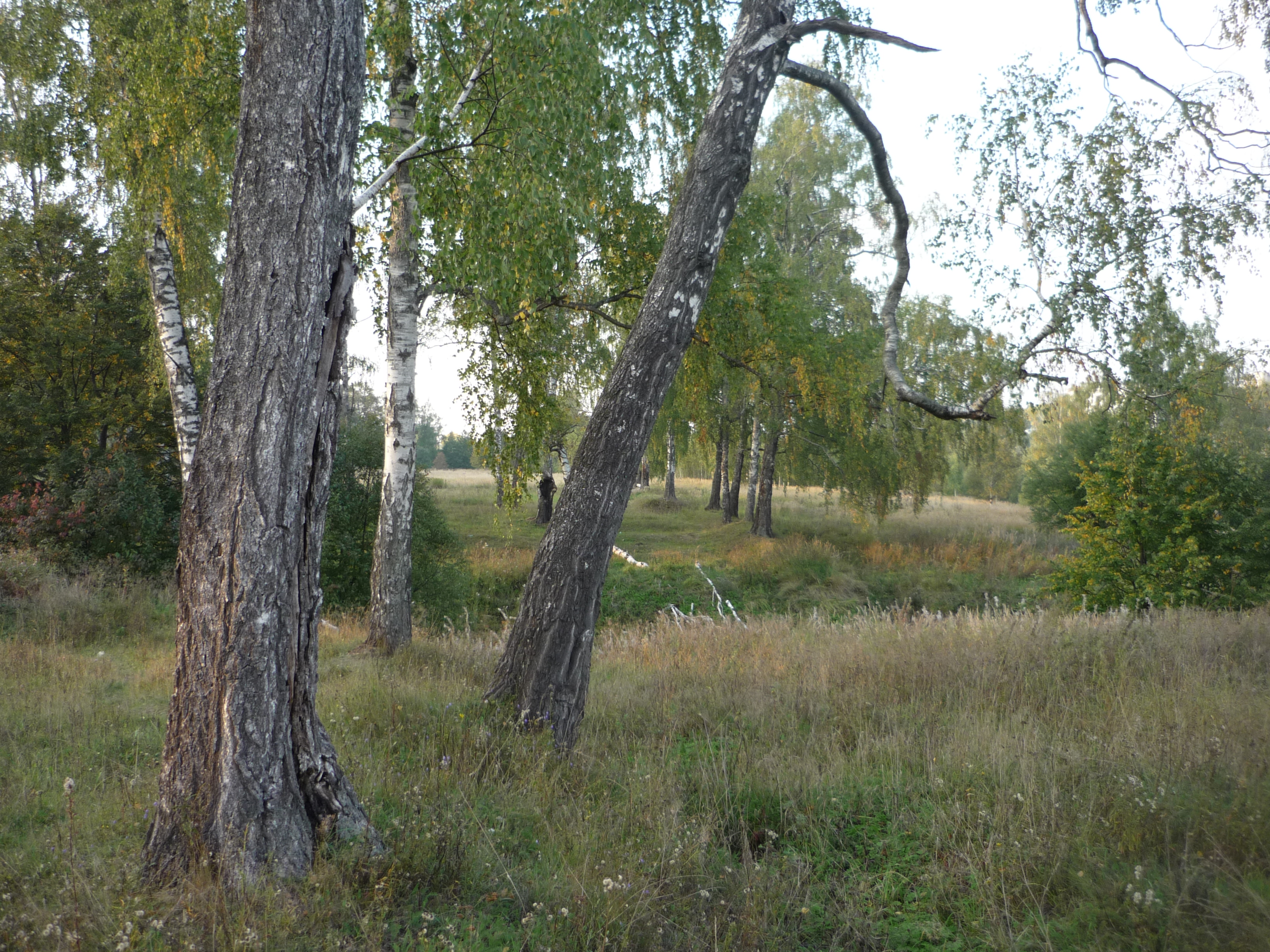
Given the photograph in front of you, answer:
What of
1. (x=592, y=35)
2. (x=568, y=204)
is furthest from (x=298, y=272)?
(x=592, y=35)

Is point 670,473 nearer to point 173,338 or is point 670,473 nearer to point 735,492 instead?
point 735,492

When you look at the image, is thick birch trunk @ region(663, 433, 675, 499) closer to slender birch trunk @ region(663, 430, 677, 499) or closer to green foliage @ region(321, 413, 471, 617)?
slender birch trunk @ region(663, 430, 677, 499)

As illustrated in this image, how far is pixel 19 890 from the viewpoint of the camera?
7.83 ft

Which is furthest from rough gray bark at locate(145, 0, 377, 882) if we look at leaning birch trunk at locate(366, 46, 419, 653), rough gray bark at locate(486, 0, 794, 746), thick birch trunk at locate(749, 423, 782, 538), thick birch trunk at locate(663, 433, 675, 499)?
thick birch trunk at locate(663, 433, 675, 499)

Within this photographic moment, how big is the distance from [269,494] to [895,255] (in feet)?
15.3

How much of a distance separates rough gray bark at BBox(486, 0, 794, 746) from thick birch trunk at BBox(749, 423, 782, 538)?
647 inches

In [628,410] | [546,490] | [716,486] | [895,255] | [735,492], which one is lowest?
[546,490]

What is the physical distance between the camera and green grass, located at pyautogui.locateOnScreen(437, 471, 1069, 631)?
54.9 ft

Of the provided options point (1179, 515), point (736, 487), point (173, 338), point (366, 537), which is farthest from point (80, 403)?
point (1179, 515)

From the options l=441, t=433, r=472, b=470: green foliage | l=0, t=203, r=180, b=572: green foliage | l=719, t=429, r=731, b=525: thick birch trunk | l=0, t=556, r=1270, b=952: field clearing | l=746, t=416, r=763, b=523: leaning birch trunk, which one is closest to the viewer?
l=0, t=556, r=1270, b=952: field clearing

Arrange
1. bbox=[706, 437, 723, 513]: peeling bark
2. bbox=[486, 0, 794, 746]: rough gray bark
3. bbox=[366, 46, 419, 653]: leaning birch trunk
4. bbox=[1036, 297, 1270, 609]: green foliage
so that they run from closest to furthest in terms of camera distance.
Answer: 1. bbox=[486, 0, 794, 746]: rough gray bark
2. bbox=[366, 46, 419, 653]: leaning birch trunk
3. bbox=[1036, 297, 1270, 609]: green foliage
4. bbox=[706, 437, 723, 513]: peeling bark

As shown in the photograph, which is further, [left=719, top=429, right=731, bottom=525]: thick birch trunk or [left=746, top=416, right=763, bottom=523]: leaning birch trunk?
[left=719, top=429, right=731, bottom=525]: thick birch trunk

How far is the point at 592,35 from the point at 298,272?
154 inches

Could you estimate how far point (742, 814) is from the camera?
3.60 m
